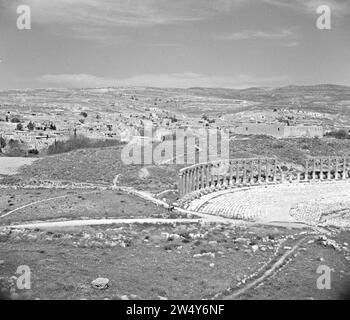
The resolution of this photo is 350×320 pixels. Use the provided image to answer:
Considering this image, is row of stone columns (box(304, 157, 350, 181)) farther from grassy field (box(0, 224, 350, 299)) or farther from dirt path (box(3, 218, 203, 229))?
grassy field (box(0, 224, 350, 299))

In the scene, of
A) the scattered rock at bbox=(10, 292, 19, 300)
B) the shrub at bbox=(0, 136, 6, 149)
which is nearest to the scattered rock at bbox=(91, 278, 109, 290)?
the scattered rock at bbox=(10, 292, 19, 300)

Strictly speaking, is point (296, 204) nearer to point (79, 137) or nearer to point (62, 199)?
point (62, 199)

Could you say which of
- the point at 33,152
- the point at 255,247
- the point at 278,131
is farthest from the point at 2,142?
the point at 255,247

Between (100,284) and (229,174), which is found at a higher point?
(100,284)

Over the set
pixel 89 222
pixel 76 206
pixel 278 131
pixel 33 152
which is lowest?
pixel 33 152

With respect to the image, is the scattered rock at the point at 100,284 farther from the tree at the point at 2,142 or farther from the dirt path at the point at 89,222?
the tree at the point at 2,142

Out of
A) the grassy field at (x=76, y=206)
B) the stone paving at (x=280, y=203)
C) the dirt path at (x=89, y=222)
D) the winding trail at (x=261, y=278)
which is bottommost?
the stone paving at (x=280, y=203)

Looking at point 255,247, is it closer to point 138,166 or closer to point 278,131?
point 138,166

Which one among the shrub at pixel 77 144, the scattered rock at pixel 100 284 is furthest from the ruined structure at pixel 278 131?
the scattered rock at pixel 100 284
